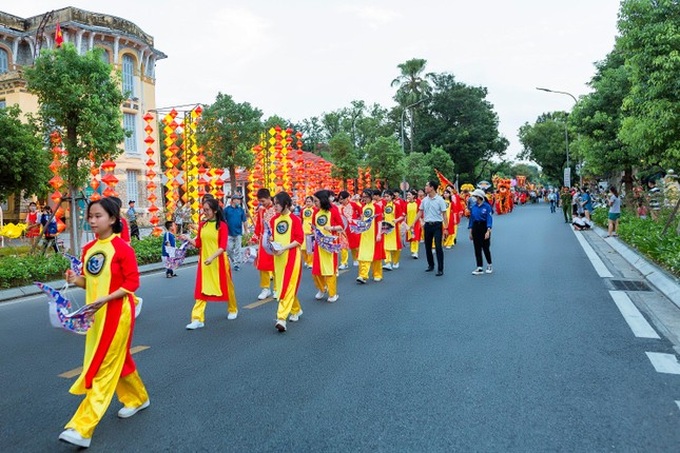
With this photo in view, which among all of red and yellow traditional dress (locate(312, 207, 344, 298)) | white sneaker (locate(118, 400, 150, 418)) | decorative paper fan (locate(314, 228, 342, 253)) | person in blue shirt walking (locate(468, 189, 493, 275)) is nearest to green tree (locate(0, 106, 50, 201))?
red and yellow traditional dress (locate(312, 207, 344, 298))

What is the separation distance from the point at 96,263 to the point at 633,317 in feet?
19.7

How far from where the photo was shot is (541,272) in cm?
1102

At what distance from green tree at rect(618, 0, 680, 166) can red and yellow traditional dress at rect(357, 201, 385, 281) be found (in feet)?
18.1

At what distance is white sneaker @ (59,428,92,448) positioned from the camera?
3.46m

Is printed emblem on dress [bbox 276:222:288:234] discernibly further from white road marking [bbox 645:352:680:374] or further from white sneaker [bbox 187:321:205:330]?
white road marking [bbox 645:352:680:374]

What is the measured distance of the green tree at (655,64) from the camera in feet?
33.8

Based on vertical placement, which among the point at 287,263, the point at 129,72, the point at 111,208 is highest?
the point at 129,72

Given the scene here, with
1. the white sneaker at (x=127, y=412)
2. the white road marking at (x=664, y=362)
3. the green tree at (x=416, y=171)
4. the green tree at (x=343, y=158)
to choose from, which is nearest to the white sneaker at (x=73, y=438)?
the white sneaker at (x=127, y=412)

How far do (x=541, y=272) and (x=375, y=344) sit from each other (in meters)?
6.16

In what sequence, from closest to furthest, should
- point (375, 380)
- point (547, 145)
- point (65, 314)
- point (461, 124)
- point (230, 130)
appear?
point (65, 314), point (375, 380), point (230, 130), point (461, 124), point (547, 145)

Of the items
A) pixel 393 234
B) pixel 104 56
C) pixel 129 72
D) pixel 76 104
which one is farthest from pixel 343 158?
pixel 76 104

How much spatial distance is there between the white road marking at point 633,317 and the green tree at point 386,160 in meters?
28.8

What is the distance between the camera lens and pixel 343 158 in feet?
119

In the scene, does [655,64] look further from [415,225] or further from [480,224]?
[415,225]
